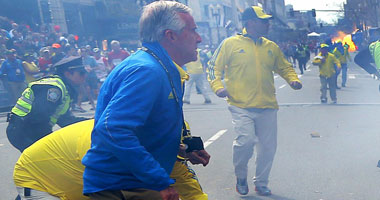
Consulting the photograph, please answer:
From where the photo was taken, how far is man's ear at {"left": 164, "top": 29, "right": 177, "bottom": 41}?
2732mm

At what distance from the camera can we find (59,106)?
4.30m

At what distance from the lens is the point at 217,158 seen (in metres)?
7.87

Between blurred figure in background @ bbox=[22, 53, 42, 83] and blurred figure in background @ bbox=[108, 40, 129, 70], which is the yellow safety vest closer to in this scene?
blurred figure in background @ bbox=[22, 53, 42, 83]

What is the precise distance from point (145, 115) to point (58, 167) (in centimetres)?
80

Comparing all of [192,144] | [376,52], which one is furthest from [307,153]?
[192,144]

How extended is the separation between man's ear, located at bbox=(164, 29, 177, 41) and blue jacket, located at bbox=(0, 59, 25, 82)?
13590 mm

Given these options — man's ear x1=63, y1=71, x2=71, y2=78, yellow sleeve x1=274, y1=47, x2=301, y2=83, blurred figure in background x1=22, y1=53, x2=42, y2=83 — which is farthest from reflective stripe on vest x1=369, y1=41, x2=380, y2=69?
blurred figure in background x1=22, y1=53, x2=42, y2=83

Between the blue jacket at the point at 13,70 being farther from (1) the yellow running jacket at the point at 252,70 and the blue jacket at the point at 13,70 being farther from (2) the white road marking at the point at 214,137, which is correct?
(1) the yellow running jacket at the point at 252,70

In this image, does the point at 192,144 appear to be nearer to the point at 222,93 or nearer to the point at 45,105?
the point at 45,105

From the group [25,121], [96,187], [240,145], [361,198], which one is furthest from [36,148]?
[361,198]

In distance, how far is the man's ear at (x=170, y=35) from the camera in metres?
2.73

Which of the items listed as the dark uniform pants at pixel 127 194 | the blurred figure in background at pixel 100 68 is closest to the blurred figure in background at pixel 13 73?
the blurred figure in background at pixel 100 68

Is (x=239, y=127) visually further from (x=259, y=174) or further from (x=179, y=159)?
(x=179, y=159)

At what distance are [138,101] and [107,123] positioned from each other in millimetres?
157
